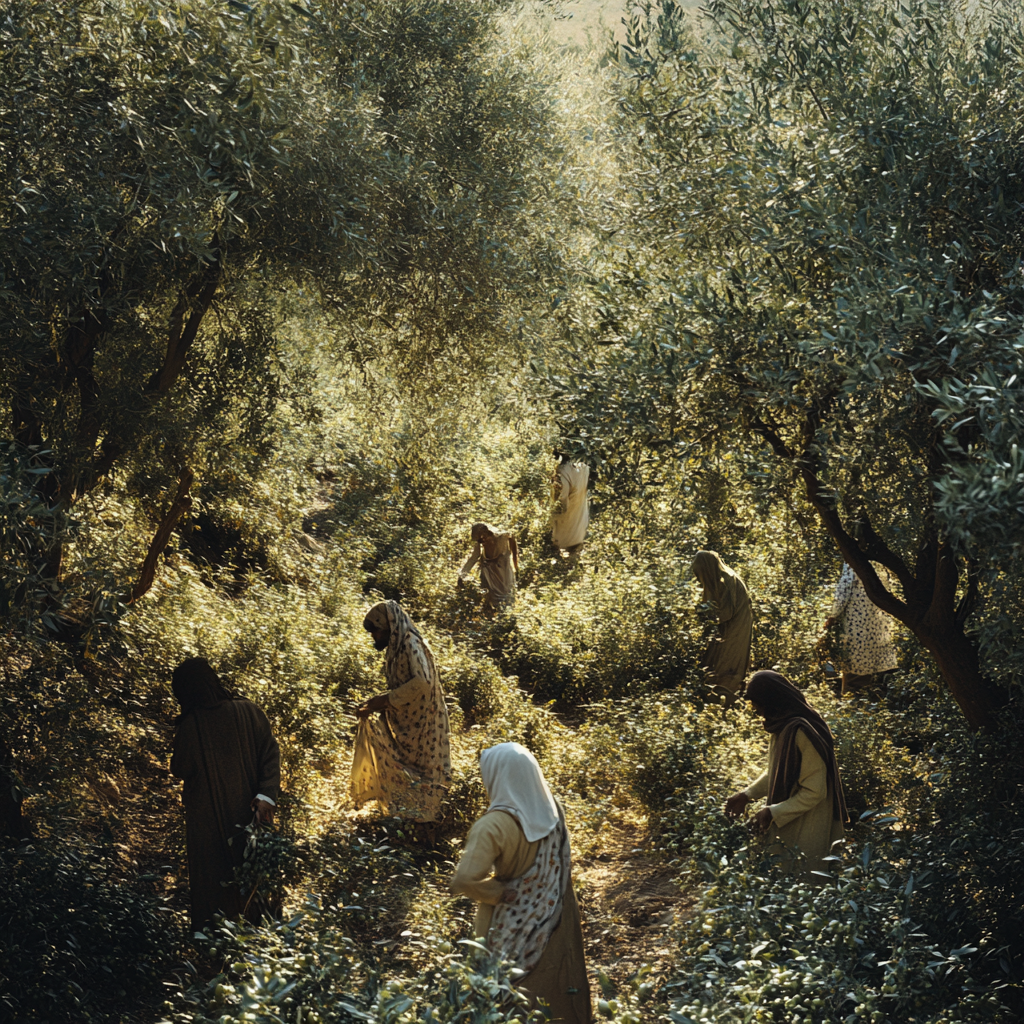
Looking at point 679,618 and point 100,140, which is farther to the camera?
point 679,618

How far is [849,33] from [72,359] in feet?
15.9

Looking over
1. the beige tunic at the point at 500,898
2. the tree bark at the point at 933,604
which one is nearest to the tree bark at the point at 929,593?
the tree bark at the point at 933,604

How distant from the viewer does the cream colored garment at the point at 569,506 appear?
578 inches

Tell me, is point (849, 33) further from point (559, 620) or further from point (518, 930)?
point (559, 620)

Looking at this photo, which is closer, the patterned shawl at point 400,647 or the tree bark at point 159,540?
the patterned shawl at point 400,647

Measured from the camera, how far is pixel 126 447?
5910 millimetres

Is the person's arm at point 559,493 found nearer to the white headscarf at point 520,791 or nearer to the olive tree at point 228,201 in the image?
the olive tree at point 228,201

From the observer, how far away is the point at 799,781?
→ 200 inches

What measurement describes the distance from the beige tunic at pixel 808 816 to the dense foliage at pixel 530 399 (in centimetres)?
Result: 20

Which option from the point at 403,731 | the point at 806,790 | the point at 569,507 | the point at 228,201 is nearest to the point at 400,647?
the point at 403,731

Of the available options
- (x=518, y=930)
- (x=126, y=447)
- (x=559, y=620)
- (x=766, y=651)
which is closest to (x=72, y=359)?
(x=126, y=447)

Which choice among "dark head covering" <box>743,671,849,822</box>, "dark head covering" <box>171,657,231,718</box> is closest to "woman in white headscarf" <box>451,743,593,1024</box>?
"dark head covering" <box>743,671,849,822</box>

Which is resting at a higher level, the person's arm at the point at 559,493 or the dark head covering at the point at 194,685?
the person's arm at the point at 559,493

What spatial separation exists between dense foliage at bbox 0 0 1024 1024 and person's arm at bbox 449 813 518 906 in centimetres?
23
